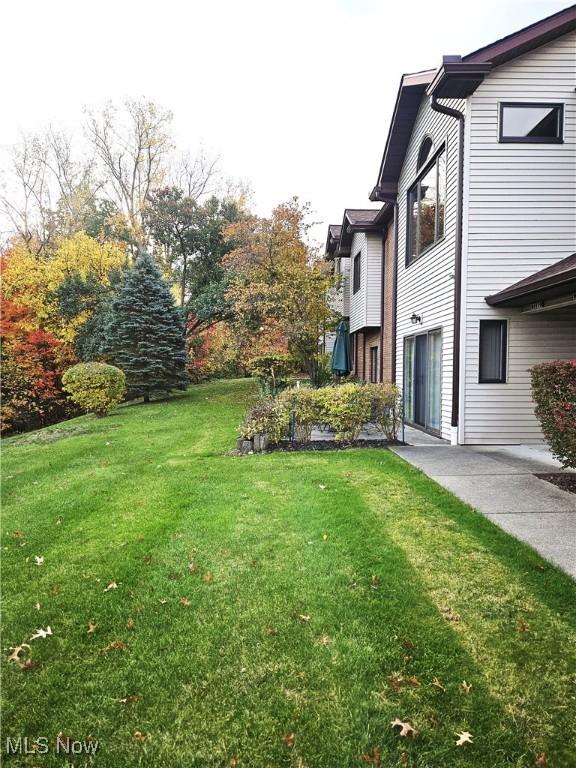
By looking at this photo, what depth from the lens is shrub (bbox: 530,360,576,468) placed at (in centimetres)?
527

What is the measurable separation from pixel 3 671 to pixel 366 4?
36.3 ft

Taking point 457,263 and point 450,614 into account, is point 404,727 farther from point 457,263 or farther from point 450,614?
point 457,263

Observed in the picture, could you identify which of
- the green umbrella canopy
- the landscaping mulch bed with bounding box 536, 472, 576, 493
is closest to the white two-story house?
the landscaping mulch bed with bounding box 536, 472, 576, 493

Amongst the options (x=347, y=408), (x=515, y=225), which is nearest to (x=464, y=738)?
(x=347, y=408)

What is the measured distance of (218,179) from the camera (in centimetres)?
Answer: 2600

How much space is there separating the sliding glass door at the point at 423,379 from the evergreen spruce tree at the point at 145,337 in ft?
32.8

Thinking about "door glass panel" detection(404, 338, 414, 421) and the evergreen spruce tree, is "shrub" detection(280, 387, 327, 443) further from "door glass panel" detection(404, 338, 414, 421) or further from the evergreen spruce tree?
the evergreen spruce tree

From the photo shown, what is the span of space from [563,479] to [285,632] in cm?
464

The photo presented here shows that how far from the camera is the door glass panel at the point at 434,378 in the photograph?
30.4 ft

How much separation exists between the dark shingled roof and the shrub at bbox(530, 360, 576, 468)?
1.32 meters

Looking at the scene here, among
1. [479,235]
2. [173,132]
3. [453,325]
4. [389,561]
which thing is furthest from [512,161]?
[173,132]

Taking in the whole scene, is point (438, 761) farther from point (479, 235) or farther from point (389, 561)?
point (479, 235)

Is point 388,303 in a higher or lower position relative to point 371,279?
lower

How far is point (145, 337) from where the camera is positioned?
58.3 ft
